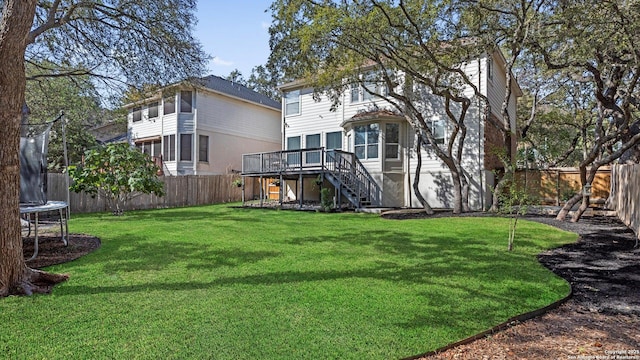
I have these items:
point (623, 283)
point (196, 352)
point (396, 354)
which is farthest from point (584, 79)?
point (196, 352)

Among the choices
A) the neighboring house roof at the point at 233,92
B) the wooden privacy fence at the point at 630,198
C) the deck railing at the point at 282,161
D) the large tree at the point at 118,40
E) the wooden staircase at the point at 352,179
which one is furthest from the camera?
the neighboring house roof at the point at 233,92

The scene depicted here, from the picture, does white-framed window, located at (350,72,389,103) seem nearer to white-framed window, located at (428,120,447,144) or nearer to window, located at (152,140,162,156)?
white-framed window, located at (428,120,447,144)

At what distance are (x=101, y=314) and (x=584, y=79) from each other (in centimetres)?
1555

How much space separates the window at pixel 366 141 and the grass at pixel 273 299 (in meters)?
8.92

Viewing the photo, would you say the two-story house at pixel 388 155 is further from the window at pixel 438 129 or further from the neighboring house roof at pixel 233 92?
the neighboring house roof at pixel 233 92

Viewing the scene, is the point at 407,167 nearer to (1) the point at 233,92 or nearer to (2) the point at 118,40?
(2) the point at 118,40

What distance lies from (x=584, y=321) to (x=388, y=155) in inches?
484

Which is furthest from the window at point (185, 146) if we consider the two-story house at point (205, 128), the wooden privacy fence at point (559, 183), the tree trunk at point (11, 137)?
the wooden privacy fence at point (559, 183)

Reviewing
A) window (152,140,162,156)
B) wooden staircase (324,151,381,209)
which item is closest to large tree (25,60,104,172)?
window (152,140,162,156)

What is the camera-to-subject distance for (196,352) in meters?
2.75

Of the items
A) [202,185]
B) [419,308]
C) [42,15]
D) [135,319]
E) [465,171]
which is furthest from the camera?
[202,185]

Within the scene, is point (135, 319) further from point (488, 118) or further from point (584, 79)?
point (584, 79)

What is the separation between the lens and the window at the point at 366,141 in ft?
51.8

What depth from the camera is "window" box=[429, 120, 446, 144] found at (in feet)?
49.1
